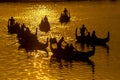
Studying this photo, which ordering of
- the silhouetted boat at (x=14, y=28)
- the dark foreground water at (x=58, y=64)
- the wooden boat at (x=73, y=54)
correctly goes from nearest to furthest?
the dark foreground water at (x=58, y=64) < the wooden boat at (x=73, y=54) < the silhouetted boat at (x=14, y=28)

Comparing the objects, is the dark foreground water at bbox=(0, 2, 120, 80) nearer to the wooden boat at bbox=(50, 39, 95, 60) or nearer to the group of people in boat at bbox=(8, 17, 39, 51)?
the wooden boat at bbox=(50, 39, 95, 60)

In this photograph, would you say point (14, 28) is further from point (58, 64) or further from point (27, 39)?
point (58, 64)

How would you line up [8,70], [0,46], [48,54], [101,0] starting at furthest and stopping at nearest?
[101,0]
[0,46]
[48,54]
[8,70]

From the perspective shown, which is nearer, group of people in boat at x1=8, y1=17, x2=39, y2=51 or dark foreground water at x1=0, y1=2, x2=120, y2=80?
dark foreground water at x1=0, y1=2, x2=120, y2=80

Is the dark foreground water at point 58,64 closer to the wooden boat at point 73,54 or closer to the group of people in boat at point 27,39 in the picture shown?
the wooden boat at point 73,54

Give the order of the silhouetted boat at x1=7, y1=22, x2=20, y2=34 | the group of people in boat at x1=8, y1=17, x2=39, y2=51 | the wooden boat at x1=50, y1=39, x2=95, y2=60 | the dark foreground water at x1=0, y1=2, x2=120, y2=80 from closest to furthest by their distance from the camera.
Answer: the dark foreground water at x1=0, y1=2, x2=120, y2=80, the wooden boat at x1=50, y1=39, x2=95, y2=60, the group of people in boat at x1=8, y1=17, x2=39, y2=51, the silhouetted boat at x1=7, y1=22, x2=20, y2=34

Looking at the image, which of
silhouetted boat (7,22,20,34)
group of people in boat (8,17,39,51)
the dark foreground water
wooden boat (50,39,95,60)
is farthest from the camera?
silhouetted boat (7,22,20,34)

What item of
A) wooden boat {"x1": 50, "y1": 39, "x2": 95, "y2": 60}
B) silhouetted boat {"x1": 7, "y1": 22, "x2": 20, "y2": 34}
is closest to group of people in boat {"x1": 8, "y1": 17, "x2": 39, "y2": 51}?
silhouetted boat {"x1": 7, "y1": 22, "x2": 20, "y2": 34}

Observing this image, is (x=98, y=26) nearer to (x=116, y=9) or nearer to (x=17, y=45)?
(x=17, y=45)

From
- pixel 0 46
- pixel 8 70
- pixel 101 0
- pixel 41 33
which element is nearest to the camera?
pixel 8 70

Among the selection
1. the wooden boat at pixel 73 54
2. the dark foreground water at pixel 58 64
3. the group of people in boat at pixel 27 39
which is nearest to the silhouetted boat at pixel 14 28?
the dark foreground water at pixel 58 64

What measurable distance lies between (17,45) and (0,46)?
1.56 metres

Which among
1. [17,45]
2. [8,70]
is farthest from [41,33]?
[8,70]

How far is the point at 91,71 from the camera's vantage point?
118ft
